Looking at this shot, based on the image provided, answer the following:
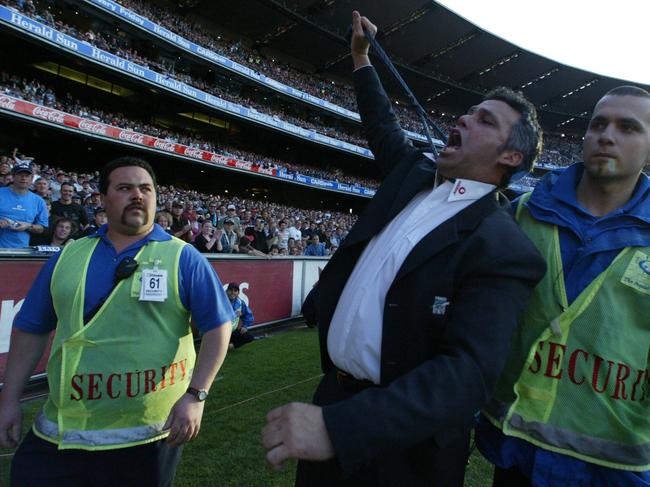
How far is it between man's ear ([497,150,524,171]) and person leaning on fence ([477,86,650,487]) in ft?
0.70

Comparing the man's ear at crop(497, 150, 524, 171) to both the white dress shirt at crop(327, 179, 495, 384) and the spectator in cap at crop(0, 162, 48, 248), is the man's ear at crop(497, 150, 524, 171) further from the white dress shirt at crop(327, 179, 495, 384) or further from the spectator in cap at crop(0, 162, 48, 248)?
the spectator in cap at crop(0, 162, 48, 248)

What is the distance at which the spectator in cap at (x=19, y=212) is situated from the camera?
6094mm

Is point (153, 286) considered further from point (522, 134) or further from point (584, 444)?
point (584, 444)

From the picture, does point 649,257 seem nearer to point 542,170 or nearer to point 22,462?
point 22,462

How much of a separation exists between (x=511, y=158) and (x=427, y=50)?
42.9 meters

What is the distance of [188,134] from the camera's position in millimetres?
32406

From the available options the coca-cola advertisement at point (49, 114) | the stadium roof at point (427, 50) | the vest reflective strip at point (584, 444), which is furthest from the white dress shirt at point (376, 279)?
the stadium roof at point (427, 50)

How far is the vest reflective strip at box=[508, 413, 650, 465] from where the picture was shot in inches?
55.3

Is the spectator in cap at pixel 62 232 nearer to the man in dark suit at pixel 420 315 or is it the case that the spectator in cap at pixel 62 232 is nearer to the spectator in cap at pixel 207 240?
the spectator in cap at pixel 207 240

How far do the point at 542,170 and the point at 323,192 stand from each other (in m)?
23.7

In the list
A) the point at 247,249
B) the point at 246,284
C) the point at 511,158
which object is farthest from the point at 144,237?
the point at 247,249

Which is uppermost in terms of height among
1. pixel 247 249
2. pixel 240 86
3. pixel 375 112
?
pixel 240 86

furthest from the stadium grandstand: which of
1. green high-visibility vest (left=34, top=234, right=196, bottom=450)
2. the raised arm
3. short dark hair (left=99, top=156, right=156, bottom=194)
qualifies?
the raised arm

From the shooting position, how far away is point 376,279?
1.40m
